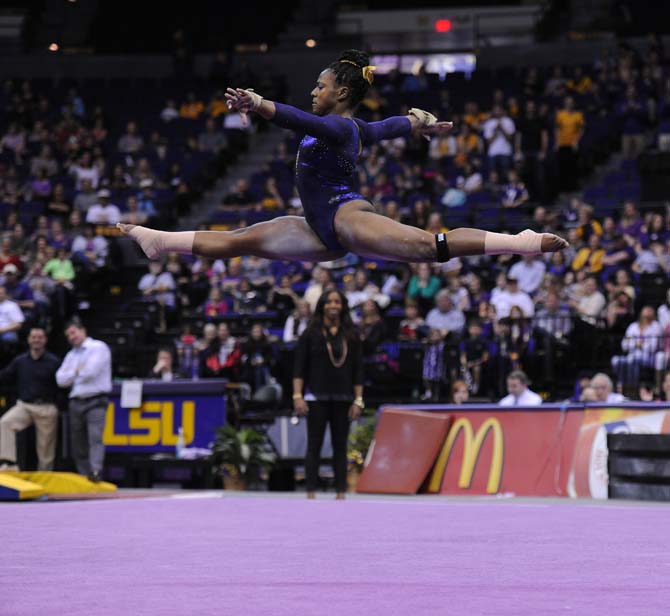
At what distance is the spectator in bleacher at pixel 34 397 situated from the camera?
1430cm

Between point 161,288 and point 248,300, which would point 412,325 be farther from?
point 161,288

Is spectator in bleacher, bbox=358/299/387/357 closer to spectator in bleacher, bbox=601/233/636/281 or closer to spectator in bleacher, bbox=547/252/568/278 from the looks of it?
spectator in bleacher, bbox=547/252/568/278

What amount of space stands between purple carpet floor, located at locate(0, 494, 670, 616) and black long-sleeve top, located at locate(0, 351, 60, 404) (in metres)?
5.28

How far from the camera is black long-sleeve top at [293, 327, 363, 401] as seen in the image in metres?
11.5

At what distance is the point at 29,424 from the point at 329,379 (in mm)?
4620

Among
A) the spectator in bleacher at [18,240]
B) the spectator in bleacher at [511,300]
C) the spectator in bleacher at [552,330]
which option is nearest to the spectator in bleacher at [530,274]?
the spectator in bleacher at [511,300]

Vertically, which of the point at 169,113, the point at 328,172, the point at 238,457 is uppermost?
the point at 169,113

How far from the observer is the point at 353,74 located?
21.8 ft

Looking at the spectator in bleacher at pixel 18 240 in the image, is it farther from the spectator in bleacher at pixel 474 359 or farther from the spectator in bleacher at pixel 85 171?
the spectator in bleacher at pixel 474 359

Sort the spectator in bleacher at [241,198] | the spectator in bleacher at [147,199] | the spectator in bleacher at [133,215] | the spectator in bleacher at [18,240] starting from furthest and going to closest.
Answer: the spectator in bleacher at [147,199], the spectator in bleacher at [241,198], the spectator in bleacher at [133,215], the spectator in bleacher at [18,240]

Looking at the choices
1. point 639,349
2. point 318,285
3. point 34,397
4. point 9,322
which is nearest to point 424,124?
point 639,349

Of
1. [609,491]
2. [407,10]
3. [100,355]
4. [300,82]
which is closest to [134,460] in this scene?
[100,355]

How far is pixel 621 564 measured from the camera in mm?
5406

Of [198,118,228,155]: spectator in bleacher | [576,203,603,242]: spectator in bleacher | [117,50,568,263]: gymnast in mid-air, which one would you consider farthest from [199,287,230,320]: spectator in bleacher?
[117,50,568,263]: gymnast in mid-air
